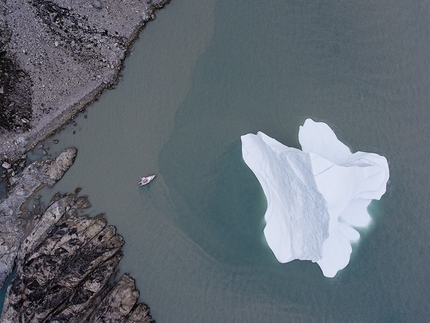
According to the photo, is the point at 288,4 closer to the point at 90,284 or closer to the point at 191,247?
the point at 191,247

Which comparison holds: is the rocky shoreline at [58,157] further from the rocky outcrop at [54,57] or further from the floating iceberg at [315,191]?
the floating iceberg at [315,191]

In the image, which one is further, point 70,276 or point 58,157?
point 58,157

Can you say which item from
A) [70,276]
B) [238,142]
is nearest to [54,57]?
[238,142]

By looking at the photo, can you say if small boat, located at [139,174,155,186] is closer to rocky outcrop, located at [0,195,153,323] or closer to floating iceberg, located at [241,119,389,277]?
rocky outcrop, located at [0,195,153,323]

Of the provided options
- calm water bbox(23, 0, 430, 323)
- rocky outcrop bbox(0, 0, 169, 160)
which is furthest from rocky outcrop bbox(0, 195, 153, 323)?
rocky outcrop bbox(0, 0, 169, 160)

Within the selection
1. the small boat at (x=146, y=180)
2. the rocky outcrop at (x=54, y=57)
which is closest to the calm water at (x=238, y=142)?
the small boat at (x=146, y=180)

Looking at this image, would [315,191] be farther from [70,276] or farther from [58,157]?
[58,157]
